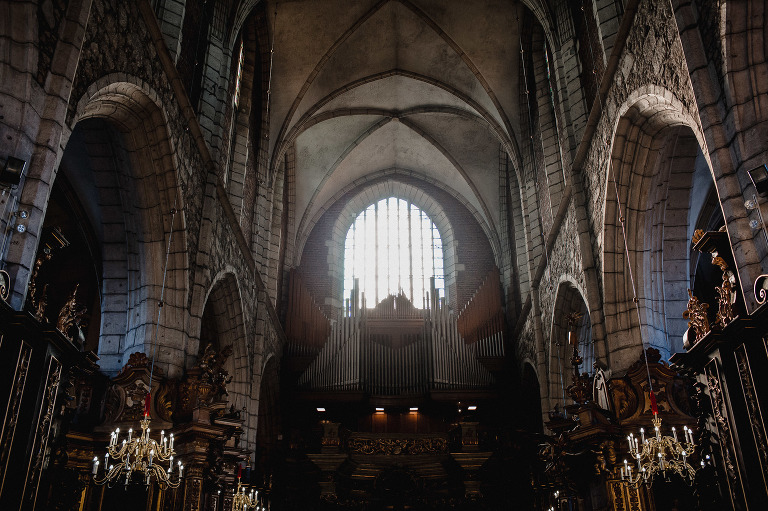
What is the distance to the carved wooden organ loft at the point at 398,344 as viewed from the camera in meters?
18.7

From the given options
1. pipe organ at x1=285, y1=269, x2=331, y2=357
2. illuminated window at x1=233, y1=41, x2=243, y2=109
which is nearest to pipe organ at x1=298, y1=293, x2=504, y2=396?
pipe organ at x1=285, y1=269, x2=331, y2=357

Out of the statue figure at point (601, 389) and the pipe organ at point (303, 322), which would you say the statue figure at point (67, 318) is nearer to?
the statue figure at point (601, 389)

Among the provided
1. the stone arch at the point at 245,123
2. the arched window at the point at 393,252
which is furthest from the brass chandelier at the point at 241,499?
the arched window at the point at 393,252

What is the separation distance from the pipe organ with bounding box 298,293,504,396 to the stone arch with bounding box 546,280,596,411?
3.50m

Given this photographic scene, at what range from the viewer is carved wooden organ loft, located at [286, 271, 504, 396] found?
1869 centimetres

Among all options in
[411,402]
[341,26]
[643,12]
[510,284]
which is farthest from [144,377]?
[510,284]

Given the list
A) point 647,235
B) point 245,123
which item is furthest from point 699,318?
point 245,123

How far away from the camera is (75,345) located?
7.30 m

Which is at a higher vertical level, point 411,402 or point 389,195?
point 389,195

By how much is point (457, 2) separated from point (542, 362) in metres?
8.97

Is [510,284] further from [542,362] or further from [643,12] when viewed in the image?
[643,12]

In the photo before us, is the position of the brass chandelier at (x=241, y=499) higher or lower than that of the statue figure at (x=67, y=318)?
lower

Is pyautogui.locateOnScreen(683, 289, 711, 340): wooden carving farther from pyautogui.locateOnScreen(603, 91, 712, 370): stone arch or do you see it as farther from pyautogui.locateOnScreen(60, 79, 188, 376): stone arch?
pyautogui.locateOnScreen(60, 79, 188, 376): stone arch

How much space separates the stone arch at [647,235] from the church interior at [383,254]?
4 centimetres
